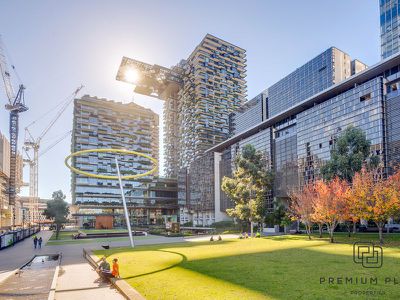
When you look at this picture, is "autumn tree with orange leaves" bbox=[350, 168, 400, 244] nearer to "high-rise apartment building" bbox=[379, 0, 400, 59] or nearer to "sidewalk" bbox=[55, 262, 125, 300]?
"sidewalk" bbox=[55, 262, 125, 300]

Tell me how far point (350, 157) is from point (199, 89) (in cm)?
11059

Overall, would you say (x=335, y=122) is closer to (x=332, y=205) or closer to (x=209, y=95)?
(x=332, y=205)

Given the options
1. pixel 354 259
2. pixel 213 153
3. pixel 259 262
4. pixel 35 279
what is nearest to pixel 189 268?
pixel 259 262

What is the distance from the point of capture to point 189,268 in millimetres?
19578

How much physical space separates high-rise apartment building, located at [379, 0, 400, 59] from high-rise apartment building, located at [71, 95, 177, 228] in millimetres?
103462

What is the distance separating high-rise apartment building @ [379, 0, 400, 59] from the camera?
97.5m

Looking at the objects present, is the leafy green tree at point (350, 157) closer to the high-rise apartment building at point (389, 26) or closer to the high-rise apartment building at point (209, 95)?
the high-rise apartment building at point (389, 26)

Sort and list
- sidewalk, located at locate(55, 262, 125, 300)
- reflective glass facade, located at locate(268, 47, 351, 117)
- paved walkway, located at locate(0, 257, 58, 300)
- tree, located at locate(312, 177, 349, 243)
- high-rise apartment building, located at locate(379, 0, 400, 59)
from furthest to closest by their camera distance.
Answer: reflective glass facade, located at locate(268, 47, 351, 117) < high-rise apartment building, located at locate(379, 0, 400, 59) < tree, located at locate(312, 177, 349, 243) < paved walkway, located at locate(0, 257, 58, 300) < sidewalk, located at locate(55, 262, 125, 300)

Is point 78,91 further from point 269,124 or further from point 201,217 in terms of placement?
point 269,124

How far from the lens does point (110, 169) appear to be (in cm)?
14825

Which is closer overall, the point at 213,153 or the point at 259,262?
the point at 259,262

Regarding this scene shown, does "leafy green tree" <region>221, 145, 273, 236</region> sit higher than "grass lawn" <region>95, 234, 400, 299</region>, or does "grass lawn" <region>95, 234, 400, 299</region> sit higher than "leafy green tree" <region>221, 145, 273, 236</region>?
"leafy green tree" <region>221, 145, 273, 236</region>

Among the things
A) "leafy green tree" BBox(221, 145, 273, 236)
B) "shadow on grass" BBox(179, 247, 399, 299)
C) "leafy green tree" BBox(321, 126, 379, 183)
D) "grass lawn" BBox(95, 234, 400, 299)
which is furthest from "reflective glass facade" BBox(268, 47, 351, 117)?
"shadow on grass" BBox(179, 247, 399, 299)

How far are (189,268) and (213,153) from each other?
94.2 m
